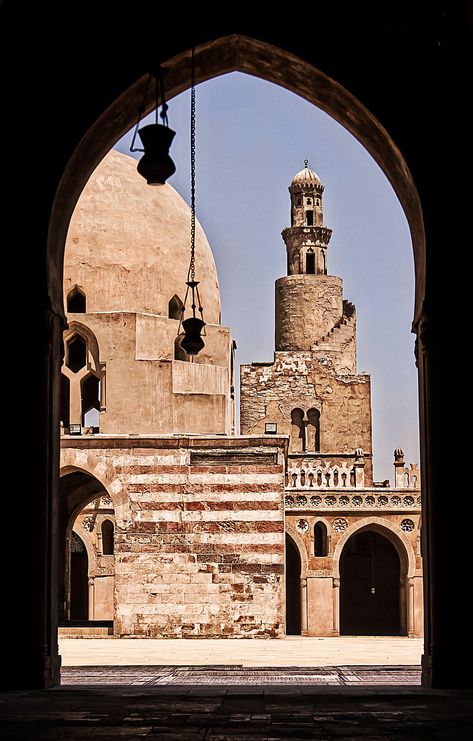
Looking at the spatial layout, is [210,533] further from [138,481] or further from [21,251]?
[21,251]

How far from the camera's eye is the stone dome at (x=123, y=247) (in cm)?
3144

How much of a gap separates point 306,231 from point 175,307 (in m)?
34.4

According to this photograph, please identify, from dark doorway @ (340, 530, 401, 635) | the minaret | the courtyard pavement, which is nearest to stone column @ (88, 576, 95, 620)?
dark doorway @ (340, 530, 401, 635)

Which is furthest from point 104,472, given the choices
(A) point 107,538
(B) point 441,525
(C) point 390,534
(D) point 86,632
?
(B) point 441,525

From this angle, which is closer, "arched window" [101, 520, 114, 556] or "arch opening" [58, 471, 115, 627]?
"arch opening" [58, 471, 115, 627]

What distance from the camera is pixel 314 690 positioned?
1011 centimetres

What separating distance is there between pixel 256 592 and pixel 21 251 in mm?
16117

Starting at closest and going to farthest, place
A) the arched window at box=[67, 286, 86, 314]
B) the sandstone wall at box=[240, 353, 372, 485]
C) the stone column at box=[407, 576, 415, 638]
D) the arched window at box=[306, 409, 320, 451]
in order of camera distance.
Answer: the arched window at box=[67, 286, 86, 314]
the stone column at box=[407, 576, 415, 638]
the sandstone wall at box=[240, 353, 372, 485]
the arched window at box=[306, 409, 320, 451]

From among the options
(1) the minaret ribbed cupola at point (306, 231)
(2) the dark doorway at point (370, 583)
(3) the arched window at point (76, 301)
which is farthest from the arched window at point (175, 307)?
(1) the minaret ribbed cupola at point (306, 231)

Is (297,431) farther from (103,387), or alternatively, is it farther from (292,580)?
(103,387)

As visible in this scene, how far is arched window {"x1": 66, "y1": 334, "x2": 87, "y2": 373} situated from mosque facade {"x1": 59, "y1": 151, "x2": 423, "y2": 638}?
0.04 metres

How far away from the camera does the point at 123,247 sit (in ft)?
104

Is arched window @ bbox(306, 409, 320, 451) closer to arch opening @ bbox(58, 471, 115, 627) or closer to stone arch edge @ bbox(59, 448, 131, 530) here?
arch opening @ bbox(58, 471, 115, 627)

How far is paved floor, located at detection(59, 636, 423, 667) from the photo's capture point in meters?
16.6
